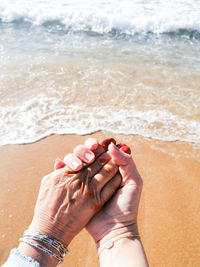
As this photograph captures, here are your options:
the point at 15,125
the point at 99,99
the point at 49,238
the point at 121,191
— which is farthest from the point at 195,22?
the point at 49,238

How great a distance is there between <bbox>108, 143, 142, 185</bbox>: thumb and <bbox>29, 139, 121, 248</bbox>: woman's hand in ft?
0.27

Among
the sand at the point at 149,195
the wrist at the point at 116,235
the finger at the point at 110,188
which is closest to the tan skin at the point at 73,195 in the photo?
the finger at the point at 110,188

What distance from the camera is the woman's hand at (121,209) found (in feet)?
5.84

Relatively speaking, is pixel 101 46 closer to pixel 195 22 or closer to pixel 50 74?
pixel 50 74

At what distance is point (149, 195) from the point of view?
2504mm

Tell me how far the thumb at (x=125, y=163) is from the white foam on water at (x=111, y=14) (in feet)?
25.3

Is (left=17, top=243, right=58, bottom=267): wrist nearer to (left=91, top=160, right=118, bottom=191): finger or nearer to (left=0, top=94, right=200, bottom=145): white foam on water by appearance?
(left=91, top=160, right=118, bottom=191): finger

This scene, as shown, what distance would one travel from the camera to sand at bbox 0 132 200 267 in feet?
6.68

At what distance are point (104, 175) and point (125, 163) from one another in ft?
0.70

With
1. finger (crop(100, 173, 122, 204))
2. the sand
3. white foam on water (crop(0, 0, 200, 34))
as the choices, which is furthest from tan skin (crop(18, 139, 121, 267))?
white foam on water (crop(0, 0, 200, 34))

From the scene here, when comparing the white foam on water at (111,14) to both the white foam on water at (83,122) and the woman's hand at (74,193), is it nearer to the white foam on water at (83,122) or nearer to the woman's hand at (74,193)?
the white foam on water at (83,122)

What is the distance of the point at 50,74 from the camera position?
512cm

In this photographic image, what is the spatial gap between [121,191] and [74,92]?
2867 millimetres

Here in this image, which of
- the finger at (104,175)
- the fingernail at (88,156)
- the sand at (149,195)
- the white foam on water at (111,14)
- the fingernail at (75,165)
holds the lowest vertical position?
the sand at (149,195)
